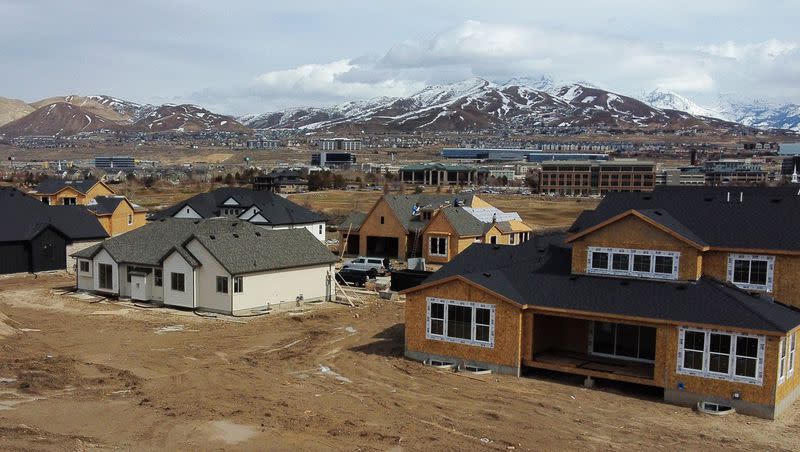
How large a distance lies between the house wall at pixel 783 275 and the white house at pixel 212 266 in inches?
738

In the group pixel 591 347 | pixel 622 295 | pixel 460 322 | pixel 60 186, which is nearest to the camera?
pixel 622 295

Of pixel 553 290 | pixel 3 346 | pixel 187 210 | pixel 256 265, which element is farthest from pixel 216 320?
pixel 187 210

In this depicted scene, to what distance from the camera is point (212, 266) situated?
114ft

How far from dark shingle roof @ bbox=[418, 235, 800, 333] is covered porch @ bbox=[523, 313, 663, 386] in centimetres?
95

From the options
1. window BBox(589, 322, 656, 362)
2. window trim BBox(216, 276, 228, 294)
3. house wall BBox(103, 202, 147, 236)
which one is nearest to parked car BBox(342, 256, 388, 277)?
window trim BBox(216, 276, 228, 294)

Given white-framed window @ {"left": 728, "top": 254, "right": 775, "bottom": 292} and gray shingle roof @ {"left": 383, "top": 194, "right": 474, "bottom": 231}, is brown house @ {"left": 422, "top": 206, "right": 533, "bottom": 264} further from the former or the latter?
white-framed window @ {"left": 728, "top": 254, "right": 775, "bottom": 292}

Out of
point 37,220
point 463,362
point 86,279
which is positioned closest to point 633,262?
point 463,362

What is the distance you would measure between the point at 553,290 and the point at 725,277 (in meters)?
7.02

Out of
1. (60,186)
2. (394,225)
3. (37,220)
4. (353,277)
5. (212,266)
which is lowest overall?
(353,277)

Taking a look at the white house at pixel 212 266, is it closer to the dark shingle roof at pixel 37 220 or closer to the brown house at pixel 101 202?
the dark shingle roof at pixel 37 220

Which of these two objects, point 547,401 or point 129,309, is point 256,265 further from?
point 547,401

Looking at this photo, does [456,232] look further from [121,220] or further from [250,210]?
[121,220]

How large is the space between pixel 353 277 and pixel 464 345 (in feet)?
62.2

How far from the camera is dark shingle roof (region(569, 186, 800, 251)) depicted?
2689 centimetres
